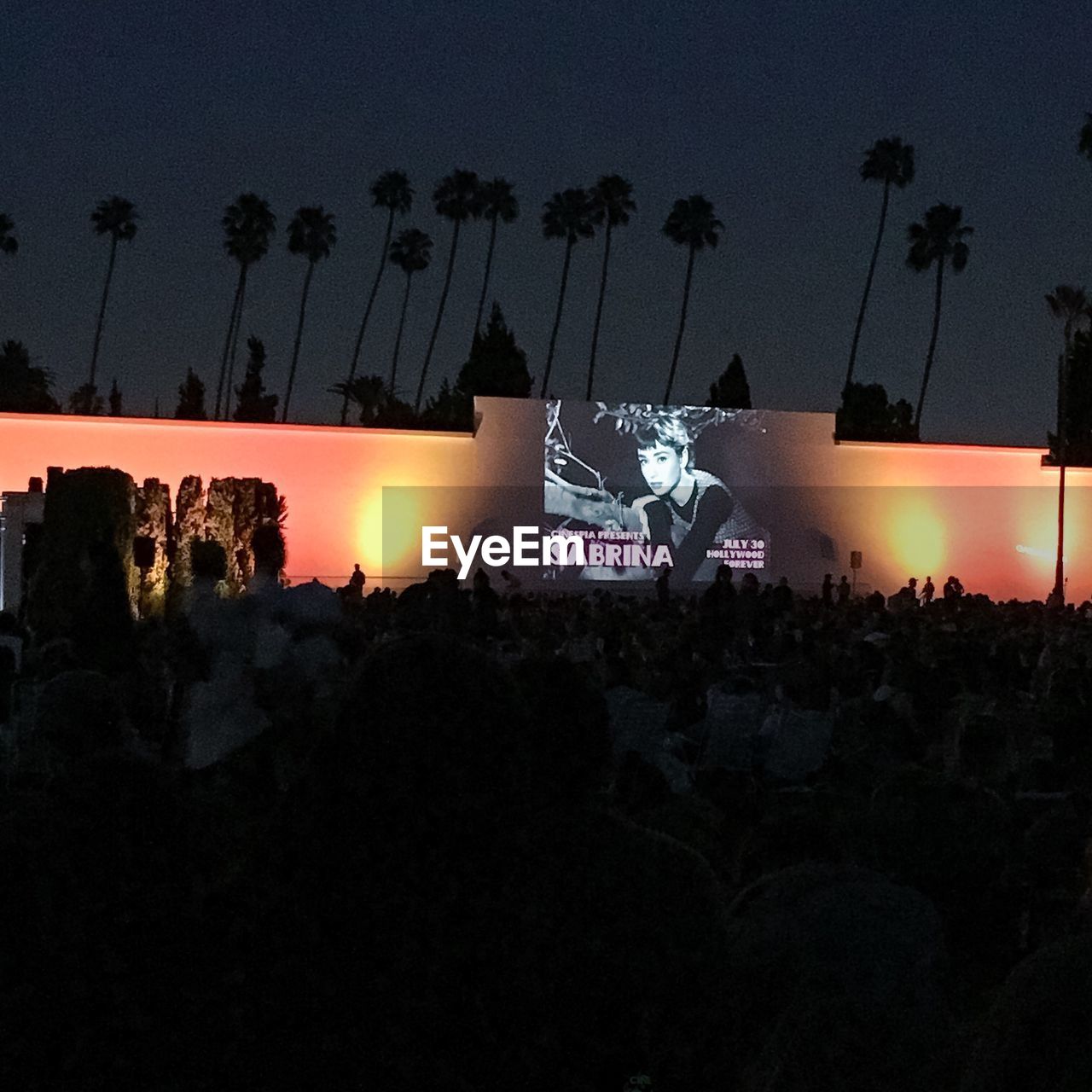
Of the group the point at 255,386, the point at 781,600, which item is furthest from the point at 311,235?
the point at 781,600

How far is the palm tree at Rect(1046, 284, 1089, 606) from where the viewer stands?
33969 mm

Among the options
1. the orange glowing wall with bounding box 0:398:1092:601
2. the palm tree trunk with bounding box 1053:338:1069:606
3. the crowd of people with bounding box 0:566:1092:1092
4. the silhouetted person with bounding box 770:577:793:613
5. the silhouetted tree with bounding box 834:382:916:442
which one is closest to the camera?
the crowd of people with bounding box 0:566:1092:1092

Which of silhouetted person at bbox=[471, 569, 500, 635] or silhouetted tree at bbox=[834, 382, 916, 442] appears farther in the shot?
silhouetted tree at bbox=[834, 382, 916, 442]

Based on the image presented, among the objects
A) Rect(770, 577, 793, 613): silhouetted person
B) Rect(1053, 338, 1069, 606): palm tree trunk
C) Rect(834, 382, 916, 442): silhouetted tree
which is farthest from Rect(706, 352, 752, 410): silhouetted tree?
Rect(770, 577, 793, 613): silhouetted person

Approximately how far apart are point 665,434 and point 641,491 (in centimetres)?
147

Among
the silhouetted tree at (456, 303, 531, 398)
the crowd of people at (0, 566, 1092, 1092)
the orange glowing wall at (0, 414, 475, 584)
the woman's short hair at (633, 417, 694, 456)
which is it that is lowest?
the crowd of people at (0, 566, 1092, 1092)

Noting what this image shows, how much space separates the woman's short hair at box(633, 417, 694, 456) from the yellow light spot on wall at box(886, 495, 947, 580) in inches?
239

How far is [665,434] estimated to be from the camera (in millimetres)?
33156

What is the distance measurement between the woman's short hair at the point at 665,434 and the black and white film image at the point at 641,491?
18mm

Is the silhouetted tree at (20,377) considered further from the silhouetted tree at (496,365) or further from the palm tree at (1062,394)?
the palm tree at (1062,394)

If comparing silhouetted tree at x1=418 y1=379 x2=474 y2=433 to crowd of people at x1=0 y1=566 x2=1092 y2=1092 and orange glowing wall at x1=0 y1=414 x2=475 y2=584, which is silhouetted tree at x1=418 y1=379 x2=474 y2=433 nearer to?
orange glowing wall at x1=0 y1=414 x2=475 y2=584

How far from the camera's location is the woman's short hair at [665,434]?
32812 millimetres

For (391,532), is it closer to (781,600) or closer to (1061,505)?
(1061,505)

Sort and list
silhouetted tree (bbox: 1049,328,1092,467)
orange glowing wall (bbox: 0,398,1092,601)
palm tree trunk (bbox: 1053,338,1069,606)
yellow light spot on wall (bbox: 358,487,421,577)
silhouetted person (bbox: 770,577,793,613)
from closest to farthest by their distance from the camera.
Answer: silhouetted person (bbox: 770,577,793,613)
orange glowing wall (bbox: 0,398,1092,601)
yellow light spot on wall (bbox: 358,487,421,577)
palm tree trunk (bbox: 1053,338,1069,606)
silhouetted tree (bbox: 1049,328,1092,467)
